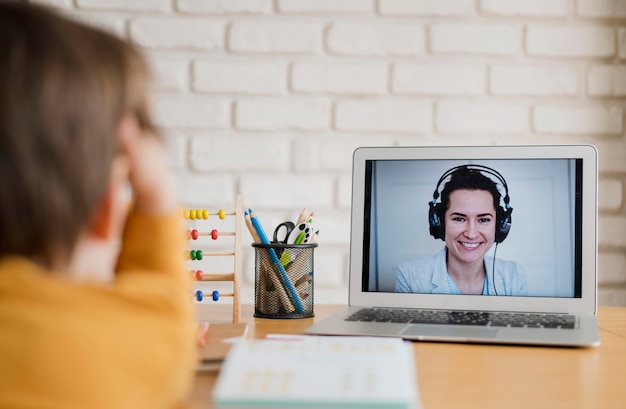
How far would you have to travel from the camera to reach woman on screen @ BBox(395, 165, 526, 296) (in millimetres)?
1190

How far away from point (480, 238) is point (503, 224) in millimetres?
43

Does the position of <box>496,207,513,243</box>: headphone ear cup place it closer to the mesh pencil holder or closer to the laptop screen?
the laptop screen

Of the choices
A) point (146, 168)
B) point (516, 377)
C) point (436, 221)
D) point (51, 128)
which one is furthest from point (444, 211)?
point (51, 128)

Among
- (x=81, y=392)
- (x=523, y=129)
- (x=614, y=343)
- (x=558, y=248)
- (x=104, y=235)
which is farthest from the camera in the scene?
(x=523, y=129)

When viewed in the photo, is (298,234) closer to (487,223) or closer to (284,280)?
(284,280)

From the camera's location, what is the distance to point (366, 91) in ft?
5.29

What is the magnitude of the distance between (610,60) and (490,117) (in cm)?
29

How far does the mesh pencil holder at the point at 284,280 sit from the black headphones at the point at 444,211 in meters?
0.20

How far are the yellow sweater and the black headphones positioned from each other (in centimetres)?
67

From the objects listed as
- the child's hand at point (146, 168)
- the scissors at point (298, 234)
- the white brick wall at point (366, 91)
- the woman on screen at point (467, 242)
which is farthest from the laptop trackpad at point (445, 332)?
the white brick wall at point (366, 91)

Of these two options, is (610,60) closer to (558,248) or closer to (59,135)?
(558,248)

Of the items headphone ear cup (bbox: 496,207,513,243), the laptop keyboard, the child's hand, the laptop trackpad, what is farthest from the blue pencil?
the child's hand

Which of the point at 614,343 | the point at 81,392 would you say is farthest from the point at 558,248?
the point at 81,392

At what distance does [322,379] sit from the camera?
2.07 ft
